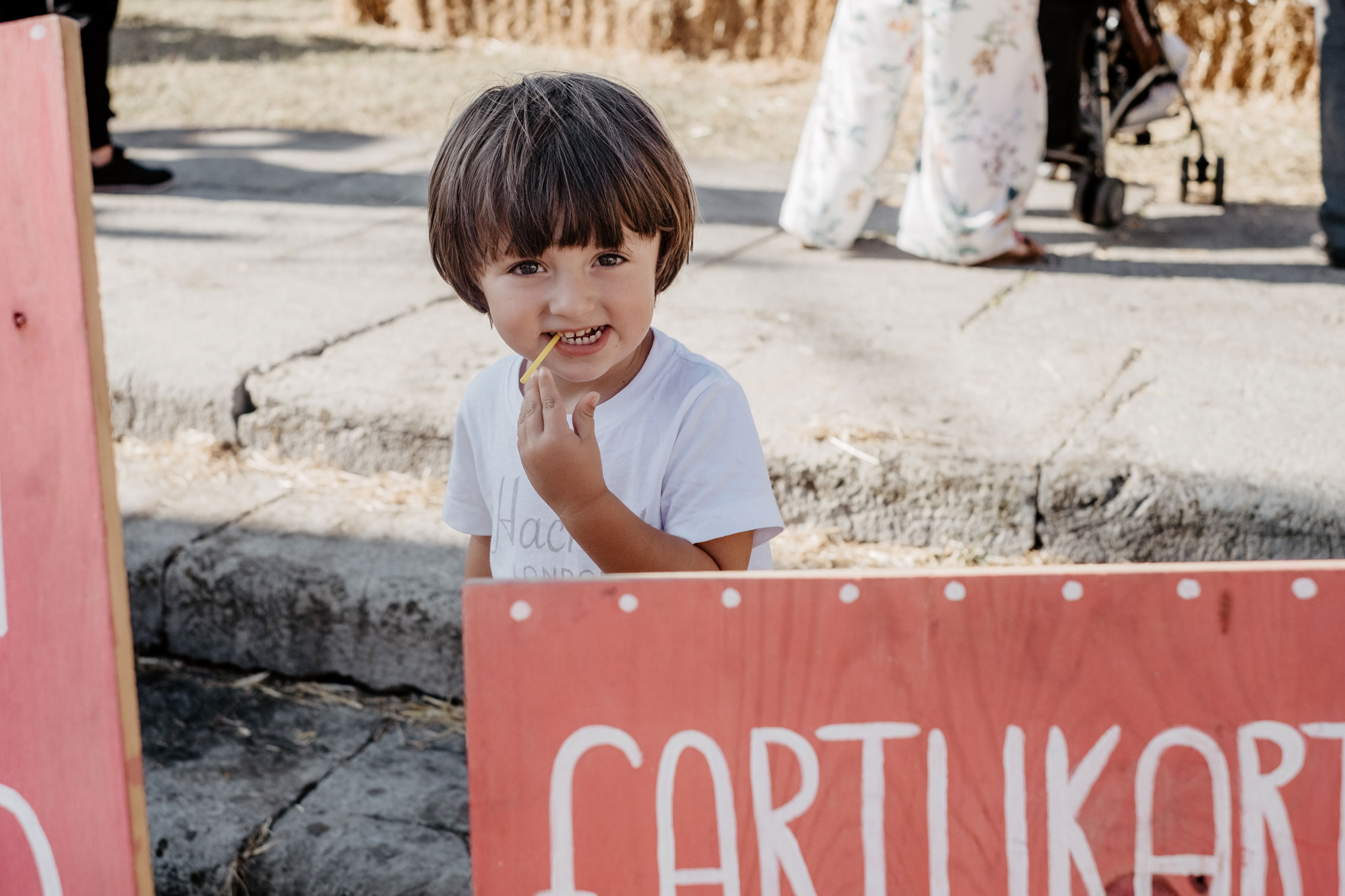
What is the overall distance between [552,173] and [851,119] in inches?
84.4

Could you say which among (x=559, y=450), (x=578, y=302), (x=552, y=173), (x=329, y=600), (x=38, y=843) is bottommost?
(x=329, y=600)

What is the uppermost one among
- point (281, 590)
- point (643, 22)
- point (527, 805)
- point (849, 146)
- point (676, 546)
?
point (643, 22)

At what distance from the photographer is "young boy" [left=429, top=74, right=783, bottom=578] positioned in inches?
45.4

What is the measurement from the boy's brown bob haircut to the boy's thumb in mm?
149

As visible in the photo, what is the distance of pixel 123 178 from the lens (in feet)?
13.3

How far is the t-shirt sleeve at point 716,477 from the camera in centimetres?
124

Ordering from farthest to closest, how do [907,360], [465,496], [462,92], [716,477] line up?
[462,92] < [907,360] < [465,496] < [716,477]

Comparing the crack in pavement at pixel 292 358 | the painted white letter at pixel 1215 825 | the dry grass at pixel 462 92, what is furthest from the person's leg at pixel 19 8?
the painted white letter at pixel 1215 825

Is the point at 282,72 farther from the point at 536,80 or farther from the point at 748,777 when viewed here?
the point at 748,777

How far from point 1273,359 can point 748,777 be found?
183 centimetres

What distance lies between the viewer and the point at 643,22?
7016mm

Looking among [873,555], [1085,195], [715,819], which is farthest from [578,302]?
[1085,195]

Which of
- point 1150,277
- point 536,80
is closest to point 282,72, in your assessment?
point 1150,277

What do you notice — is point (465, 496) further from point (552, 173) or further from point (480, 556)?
point (552, 173)
